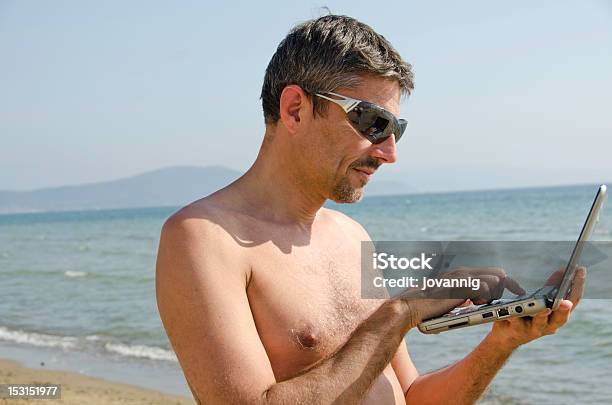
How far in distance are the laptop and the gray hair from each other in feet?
2.52

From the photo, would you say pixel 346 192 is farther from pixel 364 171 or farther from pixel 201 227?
pixel 201 227

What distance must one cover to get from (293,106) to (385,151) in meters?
0.34

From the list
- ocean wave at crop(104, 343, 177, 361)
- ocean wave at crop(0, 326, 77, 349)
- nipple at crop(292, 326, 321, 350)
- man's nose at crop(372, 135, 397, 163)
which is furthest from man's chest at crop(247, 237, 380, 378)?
ocean wave at crop(0, 326, 77, 349)

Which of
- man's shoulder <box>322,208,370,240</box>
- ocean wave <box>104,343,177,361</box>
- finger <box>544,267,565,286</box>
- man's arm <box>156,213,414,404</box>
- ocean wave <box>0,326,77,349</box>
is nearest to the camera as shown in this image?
man's arm <box>156,213,414,404</box>

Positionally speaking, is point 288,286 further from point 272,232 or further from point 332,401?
point 332,401

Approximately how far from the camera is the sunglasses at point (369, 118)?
256 cm

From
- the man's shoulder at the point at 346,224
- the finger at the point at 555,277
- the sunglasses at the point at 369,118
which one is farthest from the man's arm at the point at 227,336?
the man's shoulder at the point at 346,224

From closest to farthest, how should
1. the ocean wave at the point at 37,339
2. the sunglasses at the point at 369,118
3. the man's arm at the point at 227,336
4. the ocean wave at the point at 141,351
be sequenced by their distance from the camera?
the man's arm at the point at 227,336 → the sunglasses at the point at 369,118 → the ocean wave at the point at 141,351 → the ocean wave at the point at 37,339

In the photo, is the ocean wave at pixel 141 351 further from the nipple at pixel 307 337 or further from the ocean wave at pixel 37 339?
the nipple at pixel 307 337

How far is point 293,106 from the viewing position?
265 cm

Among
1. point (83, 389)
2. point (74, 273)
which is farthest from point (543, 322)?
point (74, 273)

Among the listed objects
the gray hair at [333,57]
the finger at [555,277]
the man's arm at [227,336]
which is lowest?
the man's arm at [227,336]

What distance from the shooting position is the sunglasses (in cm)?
256

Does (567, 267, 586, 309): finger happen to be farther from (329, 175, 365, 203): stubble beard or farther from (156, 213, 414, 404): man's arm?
(329, 175, 365, 203): stubble beard
